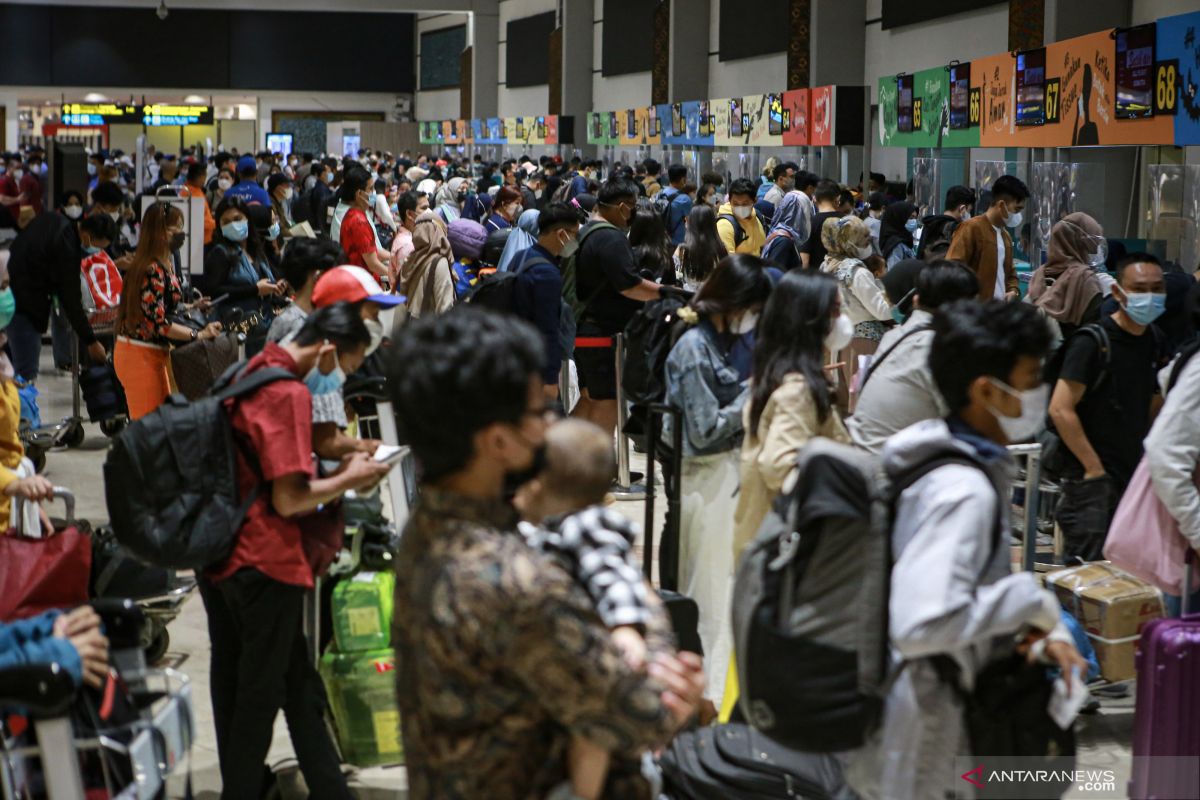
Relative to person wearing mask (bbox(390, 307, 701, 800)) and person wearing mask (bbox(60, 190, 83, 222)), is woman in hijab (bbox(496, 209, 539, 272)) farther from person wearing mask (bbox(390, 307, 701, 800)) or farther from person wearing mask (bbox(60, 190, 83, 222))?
person wearing mask (bbox(60, 190, 83, 222))

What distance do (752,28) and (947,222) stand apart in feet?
37.2

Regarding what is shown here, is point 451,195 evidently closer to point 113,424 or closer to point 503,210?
point 503,210

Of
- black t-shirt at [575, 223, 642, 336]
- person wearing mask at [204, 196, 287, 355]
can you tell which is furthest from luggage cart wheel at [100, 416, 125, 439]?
black t-shirt at [575, 223, 642, 336]

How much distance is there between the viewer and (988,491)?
2.53 m

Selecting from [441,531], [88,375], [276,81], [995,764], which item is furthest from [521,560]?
[276,81]

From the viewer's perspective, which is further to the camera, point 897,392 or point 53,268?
point 53,268

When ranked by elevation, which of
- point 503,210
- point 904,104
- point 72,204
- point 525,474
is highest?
point 904,104

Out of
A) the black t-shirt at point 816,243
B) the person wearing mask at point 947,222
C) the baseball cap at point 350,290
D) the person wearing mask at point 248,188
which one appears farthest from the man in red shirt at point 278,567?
the person wearing mask at point 248,188

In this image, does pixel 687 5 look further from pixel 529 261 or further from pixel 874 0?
pixel 529 261

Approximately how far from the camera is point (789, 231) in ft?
31.4

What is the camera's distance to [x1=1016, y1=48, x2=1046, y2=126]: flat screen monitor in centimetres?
1047

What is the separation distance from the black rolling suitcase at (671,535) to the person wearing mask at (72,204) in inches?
391

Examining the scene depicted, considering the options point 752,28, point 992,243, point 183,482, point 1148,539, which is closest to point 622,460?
point 992,243

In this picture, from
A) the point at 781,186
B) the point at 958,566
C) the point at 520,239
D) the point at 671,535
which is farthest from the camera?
the point at 781,186
